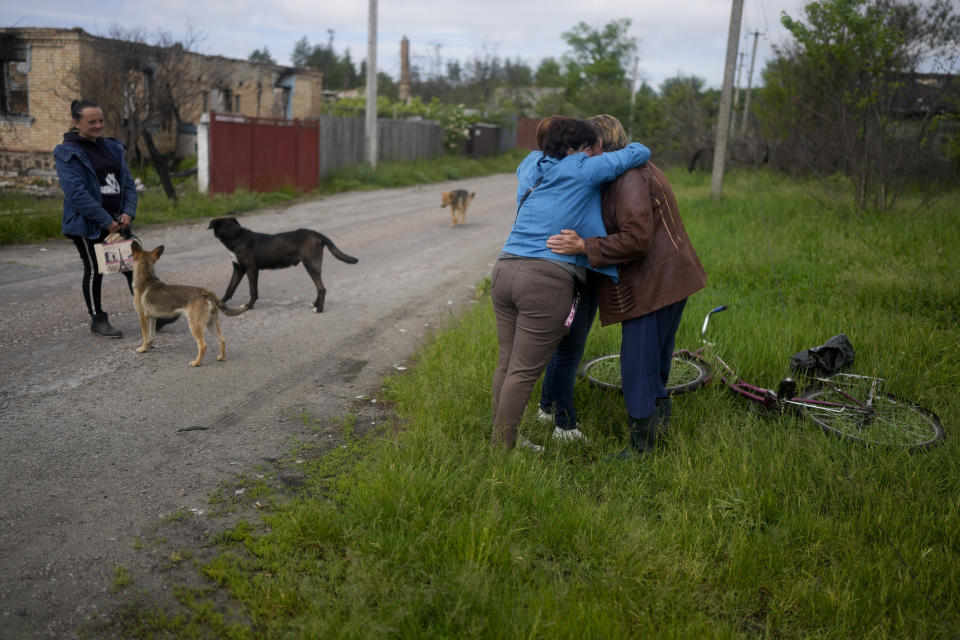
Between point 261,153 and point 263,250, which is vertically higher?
point 261,153

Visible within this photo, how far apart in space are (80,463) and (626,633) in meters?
3.11

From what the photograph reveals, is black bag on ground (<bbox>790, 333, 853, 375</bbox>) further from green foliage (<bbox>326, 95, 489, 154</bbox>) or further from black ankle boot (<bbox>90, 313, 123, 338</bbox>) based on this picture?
green foliage (<bbox>326, 95, 489, 154</bbox>)

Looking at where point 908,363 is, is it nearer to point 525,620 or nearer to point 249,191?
point 525,620

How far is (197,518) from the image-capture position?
3.46 metres

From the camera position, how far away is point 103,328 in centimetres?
636

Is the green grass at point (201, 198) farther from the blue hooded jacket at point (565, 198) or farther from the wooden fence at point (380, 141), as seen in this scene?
the blue hooded jacket at point (565, 198)

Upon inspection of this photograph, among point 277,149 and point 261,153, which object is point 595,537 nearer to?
point 261,153

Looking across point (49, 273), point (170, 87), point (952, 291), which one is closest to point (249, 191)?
point (170, 87)

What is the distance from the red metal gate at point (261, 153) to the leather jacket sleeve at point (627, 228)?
48.7 ft

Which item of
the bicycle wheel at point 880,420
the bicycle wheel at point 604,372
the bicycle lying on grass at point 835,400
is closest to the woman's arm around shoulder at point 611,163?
the bicycle lying on grass at point 835,400

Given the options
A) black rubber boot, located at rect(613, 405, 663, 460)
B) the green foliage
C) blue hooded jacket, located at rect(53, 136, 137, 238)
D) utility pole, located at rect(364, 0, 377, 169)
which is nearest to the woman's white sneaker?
black rubber boot, located at rect(613, 405, 663, 460)

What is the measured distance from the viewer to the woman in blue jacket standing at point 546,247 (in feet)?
12.2

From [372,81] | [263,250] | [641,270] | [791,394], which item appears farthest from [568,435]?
[372,81]

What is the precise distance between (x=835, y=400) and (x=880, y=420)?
0.38 m
